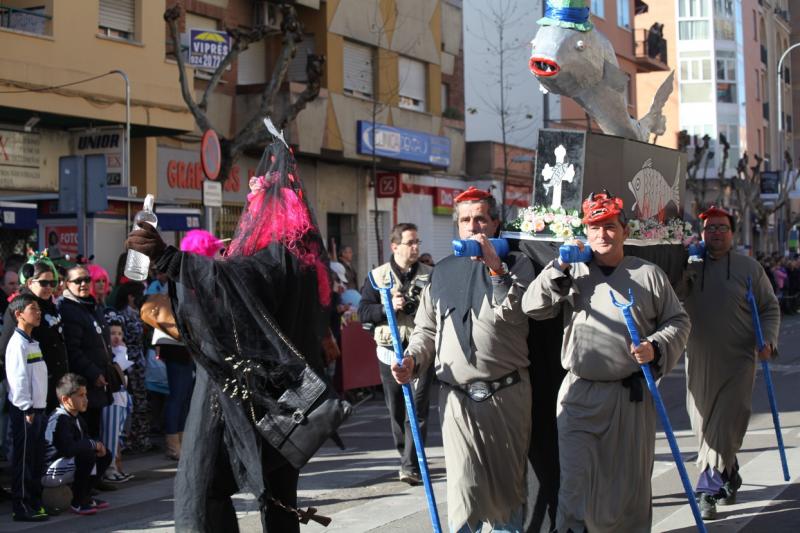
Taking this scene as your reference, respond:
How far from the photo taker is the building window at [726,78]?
184ft

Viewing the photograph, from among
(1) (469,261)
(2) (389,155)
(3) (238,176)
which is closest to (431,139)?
(2) (389,155)

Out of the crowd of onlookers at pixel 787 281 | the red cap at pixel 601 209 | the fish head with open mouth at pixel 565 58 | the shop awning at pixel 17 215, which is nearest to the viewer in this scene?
the red cap at pixel 601 209

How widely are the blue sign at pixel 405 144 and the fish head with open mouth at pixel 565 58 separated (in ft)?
61.7

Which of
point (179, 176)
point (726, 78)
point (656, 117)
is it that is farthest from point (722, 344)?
point (726, 78)

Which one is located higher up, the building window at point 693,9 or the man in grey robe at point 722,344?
Result: the building window at point 693,9

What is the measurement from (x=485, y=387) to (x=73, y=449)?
3976 mm

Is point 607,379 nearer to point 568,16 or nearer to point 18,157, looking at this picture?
point 568,16

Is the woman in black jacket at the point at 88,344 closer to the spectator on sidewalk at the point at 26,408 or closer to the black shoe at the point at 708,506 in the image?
the spectator on sidewalk at the point at 26,408

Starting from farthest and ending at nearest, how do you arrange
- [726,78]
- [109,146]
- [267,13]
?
[726,78] → [267,13] → [109,146]

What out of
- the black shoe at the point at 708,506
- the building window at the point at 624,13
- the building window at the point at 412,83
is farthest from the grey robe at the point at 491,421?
the building window at the point at 624,13

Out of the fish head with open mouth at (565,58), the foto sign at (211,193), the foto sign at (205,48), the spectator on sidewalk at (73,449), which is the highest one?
the foto sign at (205,48)

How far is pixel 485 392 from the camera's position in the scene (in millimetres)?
6129

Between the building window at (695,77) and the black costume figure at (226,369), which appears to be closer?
the black costume figure at (226,369)

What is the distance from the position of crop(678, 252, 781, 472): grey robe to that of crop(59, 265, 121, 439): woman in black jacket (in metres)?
4.79
